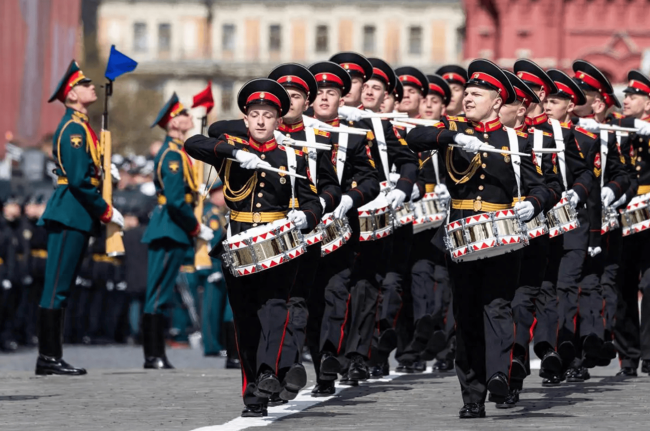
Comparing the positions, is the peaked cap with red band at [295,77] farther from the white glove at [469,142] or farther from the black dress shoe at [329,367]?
the black dress shoe at [329,367]

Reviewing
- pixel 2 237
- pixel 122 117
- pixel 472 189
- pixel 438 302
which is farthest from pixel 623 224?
pixel 122 117

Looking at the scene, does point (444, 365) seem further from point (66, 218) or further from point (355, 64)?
point (66, 218)

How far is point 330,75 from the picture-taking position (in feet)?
44.8

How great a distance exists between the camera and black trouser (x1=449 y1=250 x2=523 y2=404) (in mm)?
11602

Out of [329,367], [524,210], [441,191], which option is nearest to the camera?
[524,210]

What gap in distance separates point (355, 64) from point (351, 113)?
0.48 m

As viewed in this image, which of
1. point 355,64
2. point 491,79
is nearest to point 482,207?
point 491,79

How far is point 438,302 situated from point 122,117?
74.6m

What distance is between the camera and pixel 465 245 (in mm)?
11641

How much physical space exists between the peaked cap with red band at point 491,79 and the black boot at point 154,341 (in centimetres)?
541

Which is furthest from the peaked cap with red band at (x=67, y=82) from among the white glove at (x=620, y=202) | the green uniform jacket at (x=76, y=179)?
the white glove at (x=620, y=202)

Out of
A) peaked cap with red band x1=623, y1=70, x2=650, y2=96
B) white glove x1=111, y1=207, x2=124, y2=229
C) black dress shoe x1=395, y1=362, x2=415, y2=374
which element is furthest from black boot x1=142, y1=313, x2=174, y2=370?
peaked cap with red band x1=623, y1=70, x2=650, y2=96

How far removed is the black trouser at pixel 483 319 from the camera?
11602mm

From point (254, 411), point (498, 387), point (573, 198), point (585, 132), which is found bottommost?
point (254, 411)
